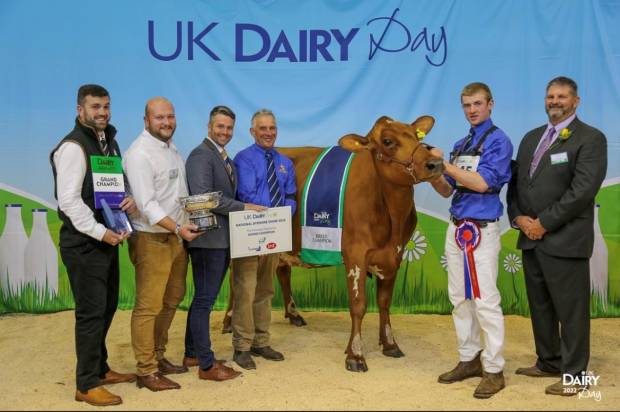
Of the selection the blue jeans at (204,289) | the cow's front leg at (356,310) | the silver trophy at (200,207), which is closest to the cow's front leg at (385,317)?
the cow's front leg at (356,310)

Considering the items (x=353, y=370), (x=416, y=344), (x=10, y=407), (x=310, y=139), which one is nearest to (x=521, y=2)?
(x=310, y=139)

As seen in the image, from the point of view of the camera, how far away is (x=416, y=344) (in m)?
5.16

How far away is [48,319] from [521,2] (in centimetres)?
555

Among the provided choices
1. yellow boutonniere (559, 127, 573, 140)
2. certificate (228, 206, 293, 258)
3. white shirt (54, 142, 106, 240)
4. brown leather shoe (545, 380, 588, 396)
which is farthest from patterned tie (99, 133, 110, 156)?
brown leather shoe (545, 380, 588, 396)

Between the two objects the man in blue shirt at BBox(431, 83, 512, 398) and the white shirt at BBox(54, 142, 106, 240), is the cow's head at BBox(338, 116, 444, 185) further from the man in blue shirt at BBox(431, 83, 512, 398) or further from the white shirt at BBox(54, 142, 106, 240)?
the white shirt at BBox(54, 142, 106, 240)

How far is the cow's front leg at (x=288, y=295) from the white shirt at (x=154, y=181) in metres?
2.06

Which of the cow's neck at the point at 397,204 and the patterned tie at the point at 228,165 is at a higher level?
the patterned tie at the point at 228,165

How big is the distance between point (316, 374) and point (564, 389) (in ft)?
5.31

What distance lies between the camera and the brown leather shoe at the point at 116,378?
4.12 meters

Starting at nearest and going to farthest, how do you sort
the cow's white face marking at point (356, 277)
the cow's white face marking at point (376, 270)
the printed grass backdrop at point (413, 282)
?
the cow's white face marking at point (356, 277) < the cow's white face marking at point (376, 270) < the printed grass backdrop at point (413, 282)

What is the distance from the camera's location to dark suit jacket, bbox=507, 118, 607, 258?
151 inches

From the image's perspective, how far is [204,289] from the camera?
410 cm

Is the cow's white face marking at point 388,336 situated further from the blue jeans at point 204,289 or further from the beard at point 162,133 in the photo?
the beard at point 162,133

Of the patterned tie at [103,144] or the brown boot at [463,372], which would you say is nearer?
the patterned tie at [103,144]
